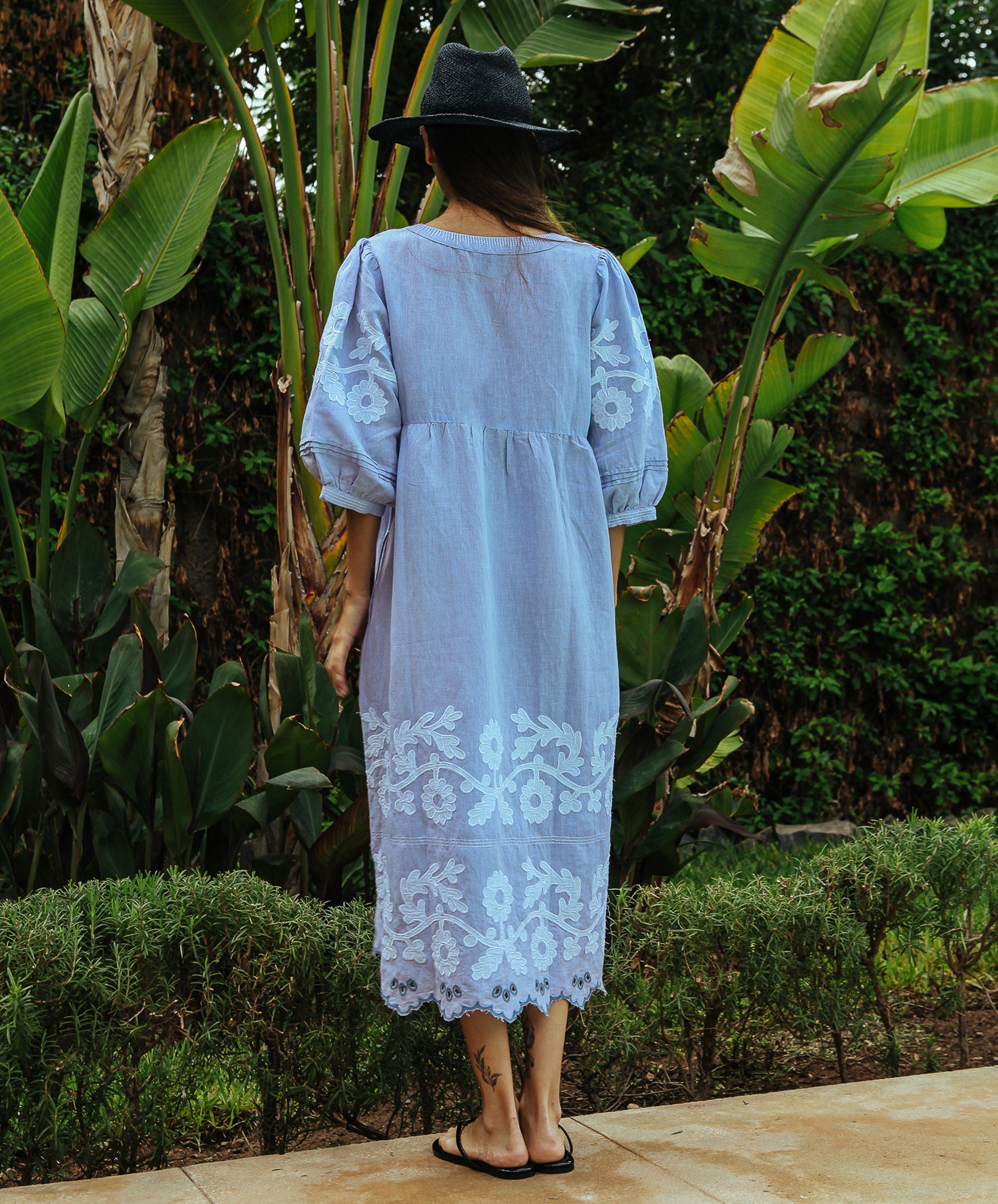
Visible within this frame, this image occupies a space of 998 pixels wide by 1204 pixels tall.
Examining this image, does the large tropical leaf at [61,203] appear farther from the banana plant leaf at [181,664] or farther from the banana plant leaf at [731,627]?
the banana plant leaf at [731,627]

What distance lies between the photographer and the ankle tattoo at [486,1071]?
179cm

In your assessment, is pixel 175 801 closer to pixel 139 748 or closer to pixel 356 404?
pixel 139 748

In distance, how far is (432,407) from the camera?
1826mm

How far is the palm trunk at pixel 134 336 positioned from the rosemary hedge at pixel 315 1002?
5.70 feet

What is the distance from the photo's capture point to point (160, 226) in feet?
11.6

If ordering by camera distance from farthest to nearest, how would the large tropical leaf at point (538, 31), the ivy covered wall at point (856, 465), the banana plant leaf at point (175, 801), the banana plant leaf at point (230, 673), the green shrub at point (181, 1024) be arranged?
the ivy covered wall at point (856, 465)
the large tropical leaf at point (538, 31)
the banana plant leaf at point (230, 673)
the banana plant leaf at point (175, 801)
the green shrub at point (181, 1024)

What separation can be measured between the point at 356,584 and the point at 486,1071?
76 cm

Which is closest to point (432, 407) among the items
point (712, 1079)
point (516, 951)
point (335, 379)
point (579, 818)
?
point (335, 379)

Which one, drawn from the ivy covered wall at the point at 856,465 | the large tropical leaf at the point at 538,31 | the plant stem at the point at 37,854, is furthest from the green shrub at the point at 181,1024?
the ivy covered wall at the point at 856,465

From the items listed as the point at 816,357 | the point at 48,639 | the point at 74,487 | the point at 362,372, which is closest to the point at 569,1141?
the point at 362,372

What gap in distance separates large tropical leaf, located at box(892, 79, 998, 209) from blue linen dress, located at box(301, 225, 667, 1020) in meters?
2.23

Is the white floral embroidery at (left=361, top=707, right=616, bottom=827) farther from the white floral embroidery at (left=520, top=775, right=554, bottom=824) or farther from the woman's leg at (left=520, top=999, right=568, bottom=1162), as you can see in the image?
the woman's leg at (left=520, top=999, right=568, bottom=1162)

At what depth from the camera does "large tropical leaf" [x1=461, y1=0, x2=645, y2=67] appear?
13.2ft

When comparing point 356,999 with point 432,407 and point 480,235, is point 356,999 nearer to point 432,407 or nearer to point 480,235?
point 432,407
